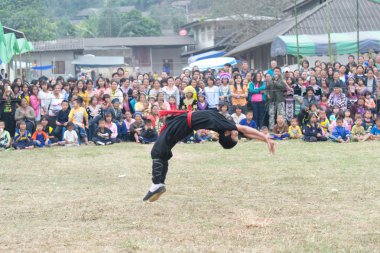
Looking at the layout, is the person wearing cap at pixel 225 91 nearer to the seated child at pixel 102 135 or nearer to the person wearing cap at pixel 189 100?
the person wearing cap at pixel 189 100

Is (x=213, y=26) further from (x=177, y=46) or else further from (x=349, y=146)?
(x=349, y=146)

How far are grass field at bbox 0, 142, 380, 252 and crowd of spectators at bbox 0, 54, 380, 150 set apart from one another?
7.10 feet

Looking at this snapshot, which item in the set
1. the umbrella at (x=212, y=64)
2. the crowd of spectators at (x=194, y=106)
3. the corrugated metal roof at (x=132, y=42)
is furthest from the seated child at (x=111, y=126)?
the corrugated metal roof at (x=132, y=42)

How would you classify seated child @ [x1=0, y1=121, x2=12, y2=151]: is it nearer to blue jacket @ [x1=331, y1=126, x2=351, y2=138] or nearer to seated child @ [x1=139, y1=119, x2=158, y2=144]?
seated child @ [x1=139, y1=119, x2=158, y2=144]

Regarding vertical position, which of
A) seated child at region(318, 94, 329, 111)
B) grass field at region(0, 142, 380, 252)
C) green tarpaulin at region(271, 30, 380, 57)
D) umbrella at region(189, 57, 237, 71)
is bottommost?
grass field at region(0, 142, 380, 252)

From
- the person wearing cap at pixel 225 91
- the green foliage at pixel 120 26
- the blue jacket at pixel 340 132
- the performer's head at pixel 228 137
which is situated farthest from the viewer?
the green foliage at pixel 120 26

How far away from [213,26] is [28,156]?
45884 mm

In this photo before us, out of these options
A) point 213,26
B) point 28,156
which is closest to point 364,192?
point 28,156

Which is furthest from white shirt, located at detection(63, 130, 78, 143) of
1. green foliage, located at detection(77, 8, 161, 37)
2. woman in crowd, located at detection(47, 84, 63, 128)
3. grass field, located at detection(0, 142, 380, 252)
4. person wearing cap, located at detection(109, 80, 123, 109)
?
green foliage, located at detection(77, 8, 161, 37)

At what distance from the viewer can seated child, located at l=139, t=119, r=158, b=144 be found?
16.6m

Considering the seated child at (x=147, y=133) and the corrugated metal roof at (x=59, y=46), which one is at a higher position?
the corrugated metal roof at (x=59, y=46)

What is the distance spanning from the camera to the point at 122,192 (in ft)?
31.8

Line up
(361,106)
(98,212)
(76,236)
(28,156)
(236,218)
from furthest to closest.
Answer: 1. (361,106)
2. (28,156)
3. (98,212)
4. (236,218)
5. (76,236)

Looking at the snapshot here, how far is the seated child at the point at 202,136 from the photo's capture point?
16812 mm
